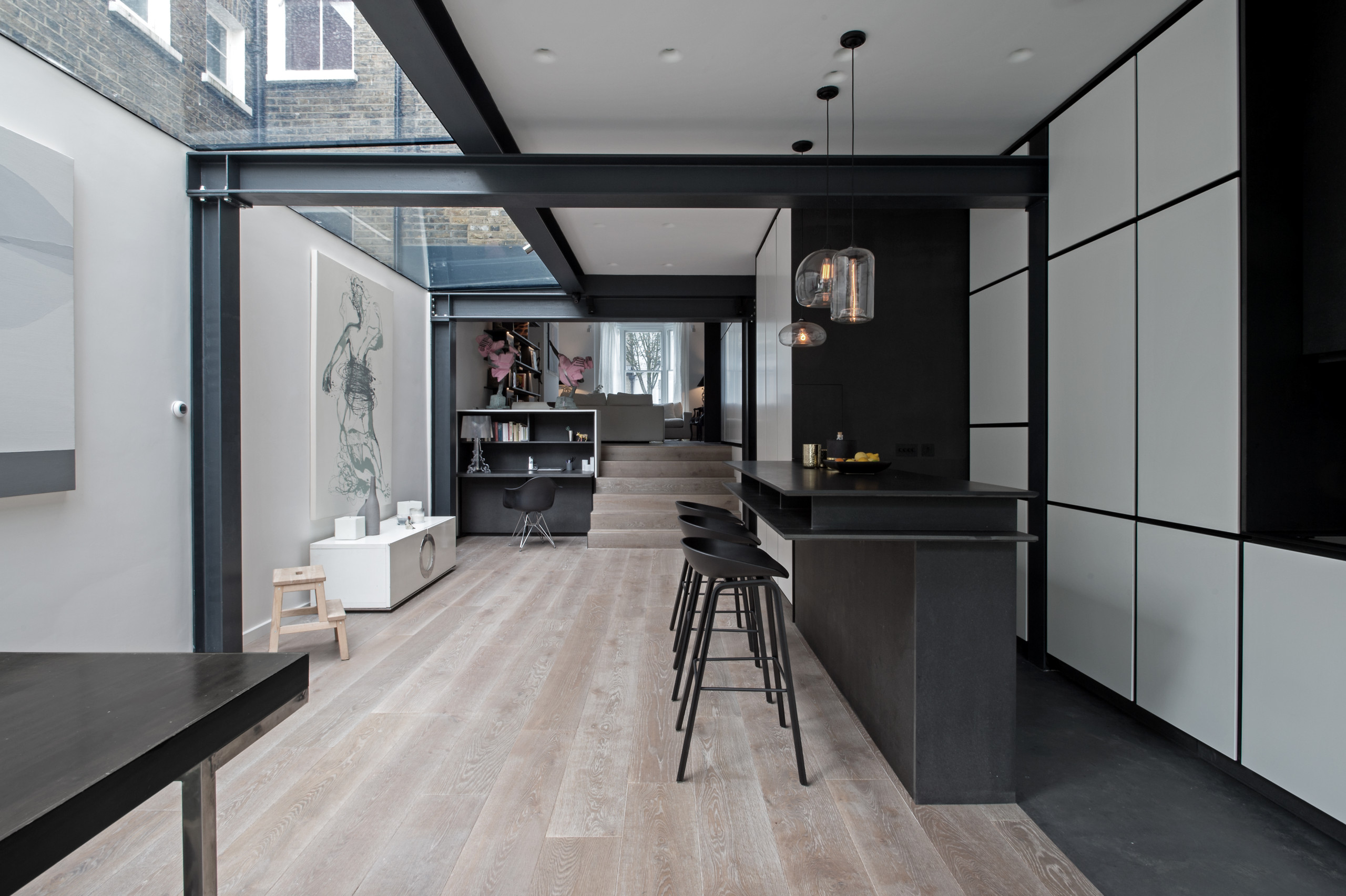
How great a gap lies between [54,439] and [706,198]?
3091mm

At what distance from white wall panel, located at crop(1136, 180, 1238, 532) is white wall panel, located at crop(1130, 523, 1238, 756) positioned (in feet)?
0.35

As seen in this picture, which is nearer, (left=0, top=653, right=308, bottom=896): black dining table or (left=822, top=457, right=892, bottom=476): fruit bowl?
(left=0, top=653, right=308, bottom=896): black dining table

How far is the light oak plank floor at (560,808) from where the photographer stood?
65.6 inches

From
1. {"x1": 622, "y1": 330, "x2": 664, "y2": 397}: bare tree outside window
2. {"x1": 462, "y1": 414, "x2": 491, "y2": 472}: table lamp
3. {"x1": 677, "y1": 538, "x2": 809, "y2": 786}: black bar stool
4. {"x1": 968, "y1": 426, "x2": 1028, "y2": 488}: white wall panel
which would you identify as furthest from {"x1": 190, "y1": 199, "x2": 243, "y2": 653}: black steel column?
{"x1": 622, "y1": 330, "x2": 664, "y2": 397}: bare tree outside window

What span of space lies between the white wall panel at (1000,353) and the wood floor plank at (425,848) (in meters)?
3.33

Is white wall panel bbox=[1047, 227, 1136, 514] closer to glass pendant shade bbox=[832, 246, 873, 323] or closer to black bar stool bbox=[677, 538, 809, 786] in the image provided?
glass pendant shade bbox=[832, 246, 873, 323]

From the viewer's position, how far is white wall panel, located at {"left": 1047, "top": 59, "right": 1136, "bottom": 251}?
2650 millimetres

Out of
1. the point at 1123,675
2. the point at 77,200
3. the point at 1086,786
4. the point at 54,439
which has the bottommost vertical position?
the point at 1086,786

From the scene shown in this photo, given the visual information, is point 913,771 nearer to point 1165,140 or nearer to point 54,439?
point 1165,140

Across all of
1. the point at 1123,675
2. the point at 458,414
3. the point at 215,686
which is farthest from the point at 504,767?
the point at 458,414

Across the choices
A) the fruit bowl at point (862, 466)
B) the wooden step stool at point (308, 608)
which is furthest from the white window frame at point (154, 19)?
the fruit bowl at point (862, 466)

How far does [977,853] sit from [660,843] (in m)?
0.94

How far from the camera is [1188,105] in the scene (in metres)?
2.35

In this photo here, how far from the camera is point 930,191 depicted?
10.5 feet
